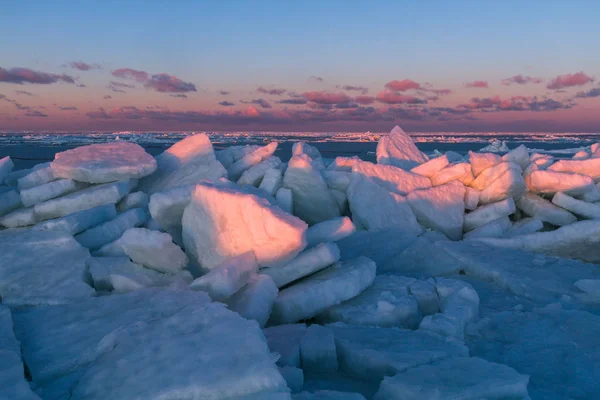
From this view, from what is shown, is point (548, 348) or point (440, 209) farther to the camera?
point (440, 209)

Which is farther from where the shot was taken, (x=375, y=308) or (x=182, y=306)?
(x=375, y=308)

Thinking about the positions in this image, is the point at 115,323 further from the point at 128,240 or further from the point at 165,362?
the point at 128,240

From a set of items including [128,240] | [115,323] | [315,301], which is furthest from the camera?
[128,240]

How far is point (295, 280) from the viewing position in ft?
12.4

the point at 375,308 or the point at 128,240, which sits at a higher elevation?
the point at 128,240

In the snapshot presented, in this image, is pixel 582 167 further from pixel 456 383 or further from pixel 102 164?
pixel 102 164

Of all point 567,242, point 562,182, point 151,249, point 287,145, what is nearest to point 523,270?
point 567,242

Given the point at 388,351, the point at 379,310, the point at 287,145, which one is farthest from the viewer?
the point at 287,145

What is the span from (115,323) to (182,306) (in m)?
0.41

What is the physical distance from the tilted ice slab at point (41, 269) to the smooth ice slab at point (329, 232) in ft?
6.30

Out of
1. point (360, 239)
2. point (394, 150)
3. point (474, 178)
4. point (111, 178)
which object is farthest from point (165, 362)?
point (394, 150)

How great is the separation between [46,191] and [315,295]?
144 inches

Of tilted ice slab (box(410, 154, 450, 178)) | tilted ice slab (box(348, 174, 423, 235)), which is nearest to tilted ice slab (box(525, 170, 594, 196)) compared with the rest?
tilted ice slab (box(410, 154, 450, 178))

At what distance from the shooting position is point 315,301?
3369 millimetres
